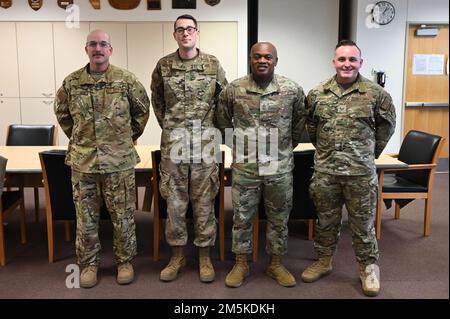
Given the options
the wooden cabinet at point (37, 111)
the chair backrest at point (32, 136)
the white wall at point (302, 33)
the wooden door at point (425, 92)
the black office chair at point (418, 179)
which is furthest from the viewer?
the white wall at point (302, 33)

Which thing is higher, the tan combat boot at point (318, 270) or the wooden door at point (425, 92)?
the wooden door at point (425, 92)

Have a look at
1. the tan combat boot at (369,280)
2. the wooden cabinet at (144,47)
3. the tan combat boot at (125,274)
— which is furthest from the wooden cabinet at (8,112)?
the tan combat boot at (369,280)

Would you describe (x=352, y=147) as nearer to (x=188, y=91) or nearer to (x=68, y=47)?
(x=188, y=91)

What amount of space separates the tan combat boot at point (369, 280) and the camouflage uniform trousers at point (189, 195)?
915 millimetres

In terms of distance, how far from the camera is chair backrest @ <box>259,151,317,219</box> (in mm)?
2967

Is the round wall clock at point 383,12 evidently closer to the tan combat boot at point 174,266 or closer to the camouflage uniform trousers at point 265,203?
the camouflage uniform trousers at point 265,203

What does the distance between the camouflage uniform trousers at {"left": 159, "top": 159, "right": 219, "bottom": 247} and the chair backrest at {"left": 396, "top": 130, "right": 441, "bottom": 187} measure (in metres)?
1.83

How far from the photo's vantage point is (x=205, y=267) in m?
2.80

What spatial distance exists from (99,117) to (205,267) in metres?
1.10

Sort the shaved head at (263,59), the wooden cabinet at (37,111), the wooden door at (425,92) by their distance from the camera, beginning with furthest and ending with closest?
the wooden door at (425,92) < the wooden cabinet at (37,111) < the shaved head at (263,59)

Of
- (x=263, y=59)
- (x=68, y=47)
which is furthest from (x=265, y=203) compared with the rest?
(x=68, y=47)

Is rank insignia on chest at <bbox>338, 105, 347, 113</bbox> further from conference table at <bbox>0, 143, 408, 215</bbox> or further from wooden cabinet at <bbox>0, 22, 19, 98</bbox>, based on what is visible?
wooden cabinet at <bbox>0, 22, 19, 98</bbox>

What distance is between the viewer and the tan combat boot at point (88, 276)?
2688 millimetres

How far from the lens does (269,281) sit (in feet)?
9.11
